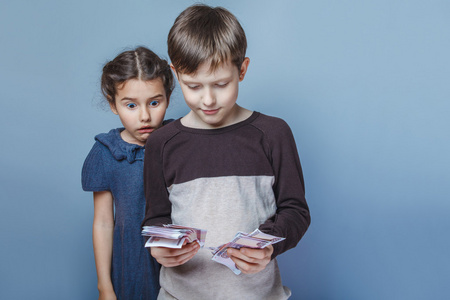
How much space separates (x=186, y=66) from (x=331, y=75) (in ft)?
4.30

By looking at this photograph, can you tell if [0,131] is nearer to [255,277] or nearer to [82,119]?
[82,119]

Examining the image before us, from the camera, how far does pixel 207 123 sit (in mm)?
1836

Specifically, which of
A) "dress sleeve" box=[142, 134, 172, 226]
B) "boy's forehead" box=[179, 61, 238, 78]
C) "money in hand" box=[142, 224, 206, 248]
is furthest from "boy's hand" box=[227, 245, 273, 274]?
"boy's forehead" box=[179, 61, 238, 78]

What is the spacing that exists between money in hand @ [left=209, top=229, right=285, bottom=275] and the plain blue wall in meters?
1.28

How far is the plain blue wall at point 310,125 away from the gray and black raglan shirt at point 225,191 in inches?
40.3

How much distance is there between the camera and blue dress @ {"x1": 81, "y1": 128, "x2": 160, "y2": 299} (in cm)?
215

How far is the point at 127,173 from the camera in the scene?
2.16 metres

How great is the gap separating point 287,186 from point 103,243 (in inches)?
36.3

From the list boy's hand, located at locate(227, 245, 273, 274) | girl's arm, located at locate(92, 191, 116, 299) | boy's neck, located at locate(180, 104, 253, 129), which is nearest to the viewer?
boy's hand, located at locate(227, 245, 273, 274)

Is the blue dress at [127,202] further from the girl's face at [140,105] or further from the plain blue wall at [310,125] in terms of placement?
the plain blue wall at [310,125]

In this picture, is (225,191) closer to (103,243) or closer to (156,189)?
(156,189)

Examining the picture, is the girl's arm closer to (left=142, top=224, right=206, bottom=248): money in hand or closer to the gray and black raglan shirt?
the gray and black raglan shirt

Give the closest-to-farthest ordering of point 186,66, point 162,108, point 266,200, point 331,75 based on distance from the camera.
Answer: point 186,66
point 266,200
point 162,108
point 331,75

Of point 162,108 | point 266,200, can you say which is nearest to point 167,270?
point 266,200
